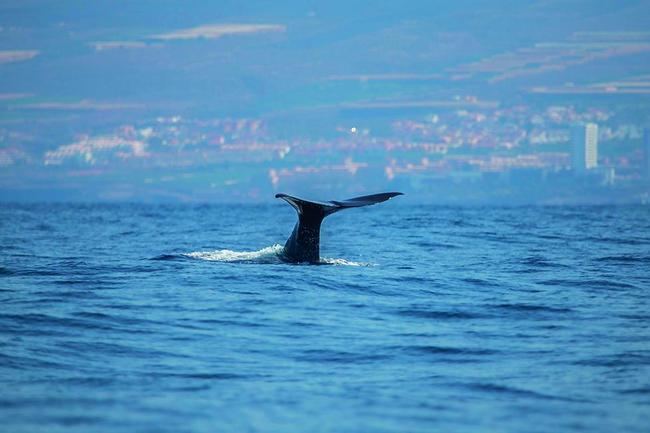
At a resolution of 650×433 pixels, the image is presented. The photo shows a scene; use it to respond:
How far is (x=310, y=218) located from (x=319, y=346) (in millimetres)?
5103

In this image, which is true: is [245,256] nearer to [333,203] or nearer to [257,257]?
[257,257]

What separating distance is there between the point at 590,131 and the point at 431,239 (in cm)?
17557

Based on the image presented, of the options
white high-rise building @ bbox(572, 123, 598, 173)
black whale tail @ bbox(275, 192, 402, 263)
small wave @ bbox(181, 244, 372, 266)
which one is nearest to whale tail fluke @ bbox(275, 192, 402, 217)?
black whale tail @ bbox(275, 192, 402, 263)

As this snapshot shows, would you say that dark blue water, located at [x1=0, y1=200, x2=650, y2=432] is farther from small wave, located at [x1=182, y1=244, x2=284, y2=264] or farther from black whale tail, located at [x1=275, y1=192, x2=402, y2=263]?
black whale tail, located at [x1=275, y1=192, x2=402, y2=263]

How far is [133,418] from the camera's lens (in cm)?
707

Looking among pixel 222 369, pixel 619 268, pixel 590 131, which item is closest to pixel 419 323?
pixel 222 369

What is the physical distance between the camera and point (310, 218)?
14703mm

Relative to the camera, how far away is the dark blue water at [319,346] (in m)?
7.31

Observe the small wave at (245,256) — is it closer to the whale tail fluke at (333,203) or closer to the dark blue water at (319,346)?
the dark blue water at (319,346)

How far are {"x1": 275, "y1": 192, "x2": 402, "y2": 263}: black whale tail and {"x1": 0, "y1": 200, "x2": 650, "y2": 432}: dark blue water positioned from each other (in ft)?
1.35

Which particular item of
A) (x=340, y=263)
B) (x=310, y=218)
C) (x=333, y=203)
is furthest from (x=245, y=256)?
(x=333, y=203)

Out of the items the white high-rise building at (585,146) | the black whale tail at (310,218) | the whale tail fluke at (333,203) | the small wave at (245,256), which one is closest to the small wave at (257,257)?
the small wave at (245,256)

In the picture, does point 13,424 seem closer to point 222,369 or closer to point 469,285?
point 222,369

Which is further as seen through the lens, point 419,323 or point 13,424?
point 419,323
